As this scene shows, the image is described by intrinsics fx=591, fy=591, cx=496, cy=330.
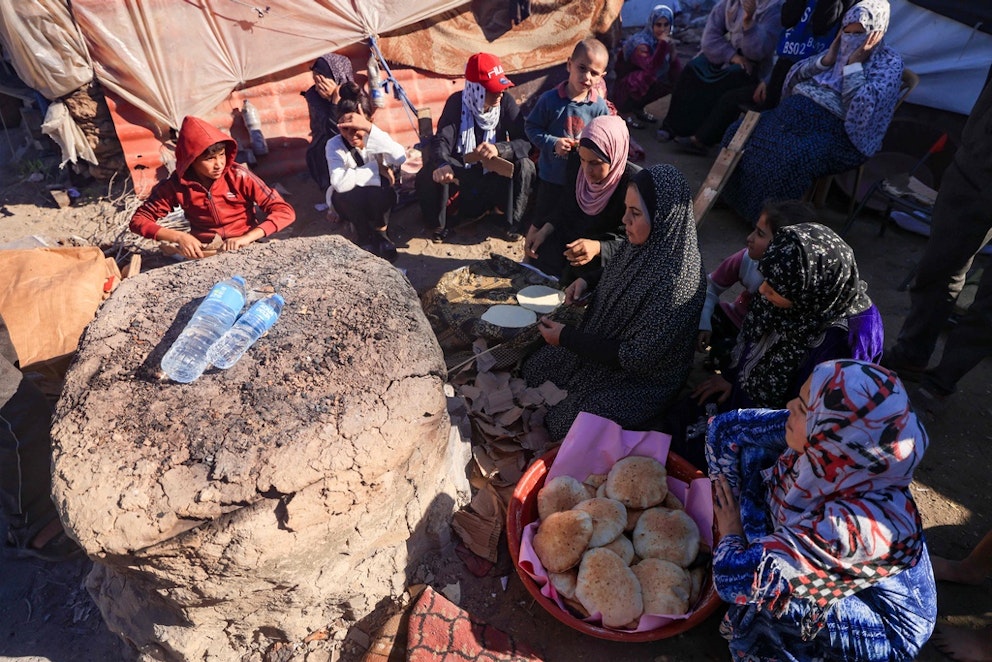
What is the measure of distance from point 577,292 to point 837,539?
1961mm

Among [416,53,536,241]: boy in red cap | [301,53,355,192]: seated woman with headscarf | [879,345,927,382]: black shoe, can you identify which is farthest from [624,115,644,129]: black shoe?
[879,345,927,382]: black shoe

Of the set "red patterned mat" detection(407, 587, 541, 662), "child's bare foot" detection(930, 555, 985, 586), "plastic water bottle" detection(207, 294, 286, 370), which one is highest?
"plastic water bottle" detection(207, 294, 286, 370)

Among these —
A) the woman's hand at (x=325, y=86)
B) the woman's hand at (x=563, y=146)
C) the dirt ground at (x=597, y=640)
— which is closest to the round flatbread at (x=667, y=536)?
the dirt ground at (x=597, y=640)

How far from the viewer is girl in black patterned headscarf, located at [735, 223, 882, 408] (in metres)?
2.35

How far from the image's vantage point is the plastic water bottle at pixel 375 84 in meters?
5.88

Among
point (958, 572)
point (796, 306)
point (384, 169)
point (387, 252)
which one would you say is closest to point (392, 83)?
point (384, 169)

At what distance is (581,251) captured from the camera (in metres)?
3.36

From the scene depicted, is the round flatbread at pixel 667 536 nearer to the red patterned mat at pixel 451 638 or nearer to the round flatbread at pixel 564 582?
the round flatbread at pixel 564 582

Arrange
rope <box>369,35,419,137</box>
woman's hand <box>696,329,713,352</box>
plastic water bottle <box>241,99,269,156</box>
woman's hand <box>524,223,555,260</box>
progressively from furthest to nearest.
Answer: rope <box>369,35,419,137</box> → plastic water bottle <box>241,99,269,156</box> → woman's hand <box>524,223,555,260</box> → woman's hand <box>696,329,713,352</box>

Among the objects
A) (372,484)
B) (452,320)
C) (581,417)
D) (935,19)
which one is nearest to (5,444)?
(372,484)

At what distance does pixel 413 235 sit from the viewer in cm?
541

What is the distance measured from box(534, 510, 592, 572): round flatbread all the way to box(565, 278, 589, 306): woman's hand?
1.37 metres

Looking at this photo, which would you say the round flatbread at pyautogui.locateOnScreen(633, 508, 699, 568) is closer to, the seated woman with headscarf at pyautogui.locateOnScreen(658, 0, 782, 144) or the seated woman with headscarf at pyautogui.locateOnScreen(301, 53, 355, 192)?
the seated woman with headscarf at pyautogui.locateOnScreen(301, 53, 355, 192)

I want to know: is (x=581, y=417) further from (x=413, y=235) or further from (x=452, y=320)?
(x=413, y=235)
